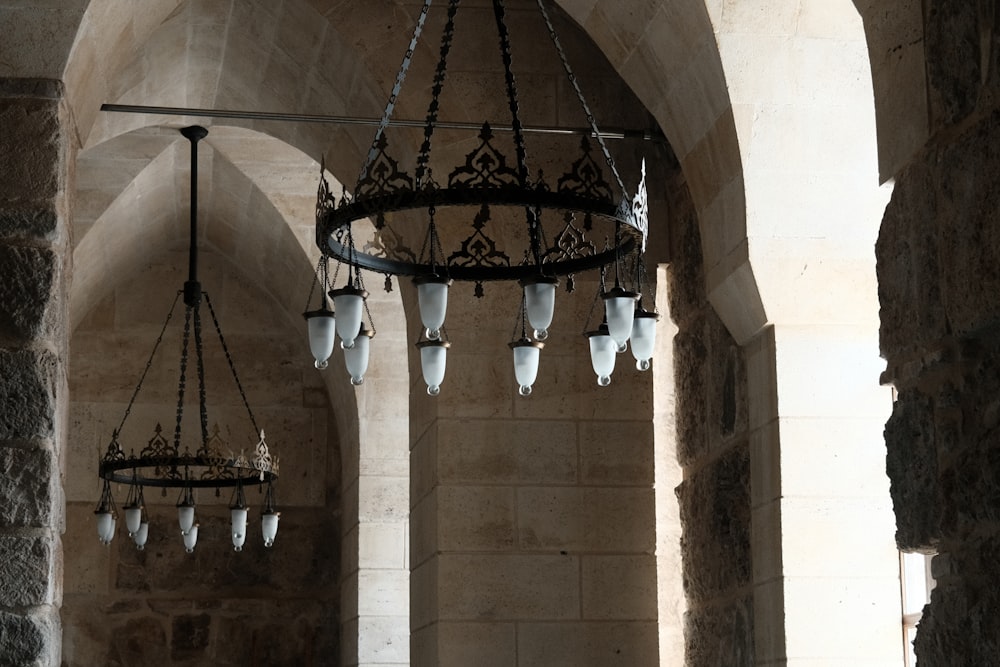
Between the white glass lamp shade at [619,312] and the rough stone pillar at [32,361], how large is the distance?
167cm

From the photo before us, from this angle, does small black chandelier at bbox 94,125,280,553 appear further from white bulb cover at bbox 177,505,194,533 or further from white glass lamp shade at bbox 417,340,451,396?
white glass lamp shade at bbox 417,340,451,396

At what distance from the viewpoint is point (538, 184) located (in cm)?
399

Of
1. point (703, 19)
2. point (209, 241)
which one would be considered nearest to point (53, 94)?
point (703, 19)

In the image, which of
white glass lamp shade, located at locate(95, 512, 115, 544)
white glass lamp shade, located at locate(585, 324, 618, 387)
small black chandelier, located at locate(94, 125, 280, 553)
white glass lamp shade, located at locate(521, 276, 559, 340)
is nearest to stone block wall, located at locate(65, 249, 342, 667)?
small black chandelier, located at locate(94, 125, 280, 553)

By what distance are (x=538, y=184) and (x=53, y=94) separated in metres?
1.59

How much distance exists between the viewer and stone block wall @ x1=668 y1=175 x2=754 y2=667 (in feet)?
17.7

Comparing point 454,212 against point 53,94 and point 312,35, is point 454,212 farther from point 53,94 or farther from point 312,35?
point 53,94

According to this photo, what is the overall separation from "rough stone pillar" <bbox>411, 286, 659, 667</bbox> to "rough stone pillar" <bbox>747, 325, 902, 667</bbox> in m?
1.22

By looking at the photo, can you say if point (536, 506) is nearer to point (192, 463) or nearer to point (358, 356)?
point (358, 356)

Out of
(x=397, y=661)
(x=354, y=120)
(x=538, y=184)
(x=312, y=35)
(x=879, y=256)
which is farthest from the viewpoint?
(x=397, y=661)

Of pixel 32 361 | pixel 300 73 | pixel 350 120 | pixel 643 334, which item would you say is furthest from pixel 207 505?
pixel 32 361

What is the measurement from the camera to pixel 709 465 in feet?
19.2

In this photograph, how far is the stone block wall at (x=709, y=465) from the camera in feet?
17.7

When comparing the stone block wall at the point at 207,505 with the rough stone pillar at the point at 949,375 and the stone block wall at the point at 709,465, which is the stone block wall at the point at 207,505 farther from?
the rough stone pillar at the point at 949,375
